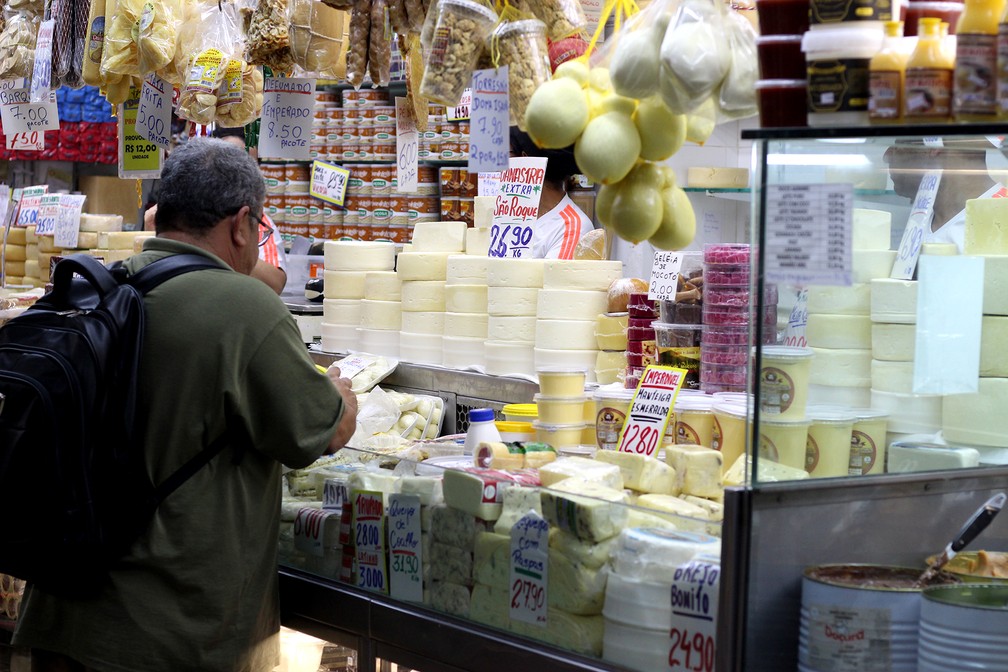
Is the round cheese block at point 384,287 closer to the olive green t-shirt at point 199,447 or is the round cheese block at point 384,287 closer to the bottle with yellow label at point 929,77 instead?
the olive green t-shirt at point 199,447

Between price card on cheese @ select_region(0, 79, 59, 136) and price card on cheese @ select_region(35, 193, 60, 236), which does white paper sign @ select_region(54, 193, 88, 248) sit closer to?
price card on cheese @ select_region(35, 193, 60, 236)

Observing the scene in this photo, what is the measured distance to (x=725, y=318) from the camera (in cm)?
269

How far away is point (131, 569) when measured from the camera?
7.53 ft

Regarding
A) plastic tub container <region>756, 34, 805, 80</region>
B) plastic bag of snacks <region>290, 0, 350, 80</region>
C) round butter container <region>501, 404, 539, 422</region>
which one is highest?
plastic bag of snacks <region>290, 0, 350, 80</region>

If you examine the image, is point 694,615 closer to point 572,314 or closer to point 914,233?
point 914,233

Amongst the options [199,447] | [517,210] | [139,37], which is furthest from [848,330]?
[139,37]

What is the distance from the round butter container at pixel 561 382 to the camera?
2.82 m

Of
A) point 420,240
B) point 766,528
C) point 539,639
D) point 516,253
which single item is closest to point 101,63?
point 420,240

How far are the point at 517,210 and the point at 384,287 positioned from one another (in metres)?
0.51

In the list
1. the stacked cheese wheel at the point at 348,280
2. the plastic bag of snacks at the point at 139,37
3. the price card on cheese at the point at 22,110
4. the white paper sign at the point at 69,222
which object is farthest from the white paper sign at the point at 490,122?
the white paper sign at the point at 69,222

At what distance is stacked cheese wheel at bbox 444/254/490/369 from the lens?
3541mm

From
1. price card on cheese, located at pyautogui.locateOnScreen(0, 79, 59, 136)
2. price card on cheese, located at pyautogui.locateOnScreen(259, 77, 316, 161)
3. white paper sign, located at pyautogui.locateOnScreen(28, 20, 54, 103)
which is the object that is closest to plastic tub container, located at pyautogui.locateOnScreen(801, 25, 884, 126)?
price card on cheese, located at pyautogui.locateOnScreen(259, 77, 316, 161)

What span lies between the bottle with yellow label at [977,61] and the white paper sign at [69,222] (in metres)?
4.94

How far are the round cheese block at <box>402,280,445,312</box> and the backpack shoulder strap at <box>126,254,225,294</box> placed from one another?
137cm
